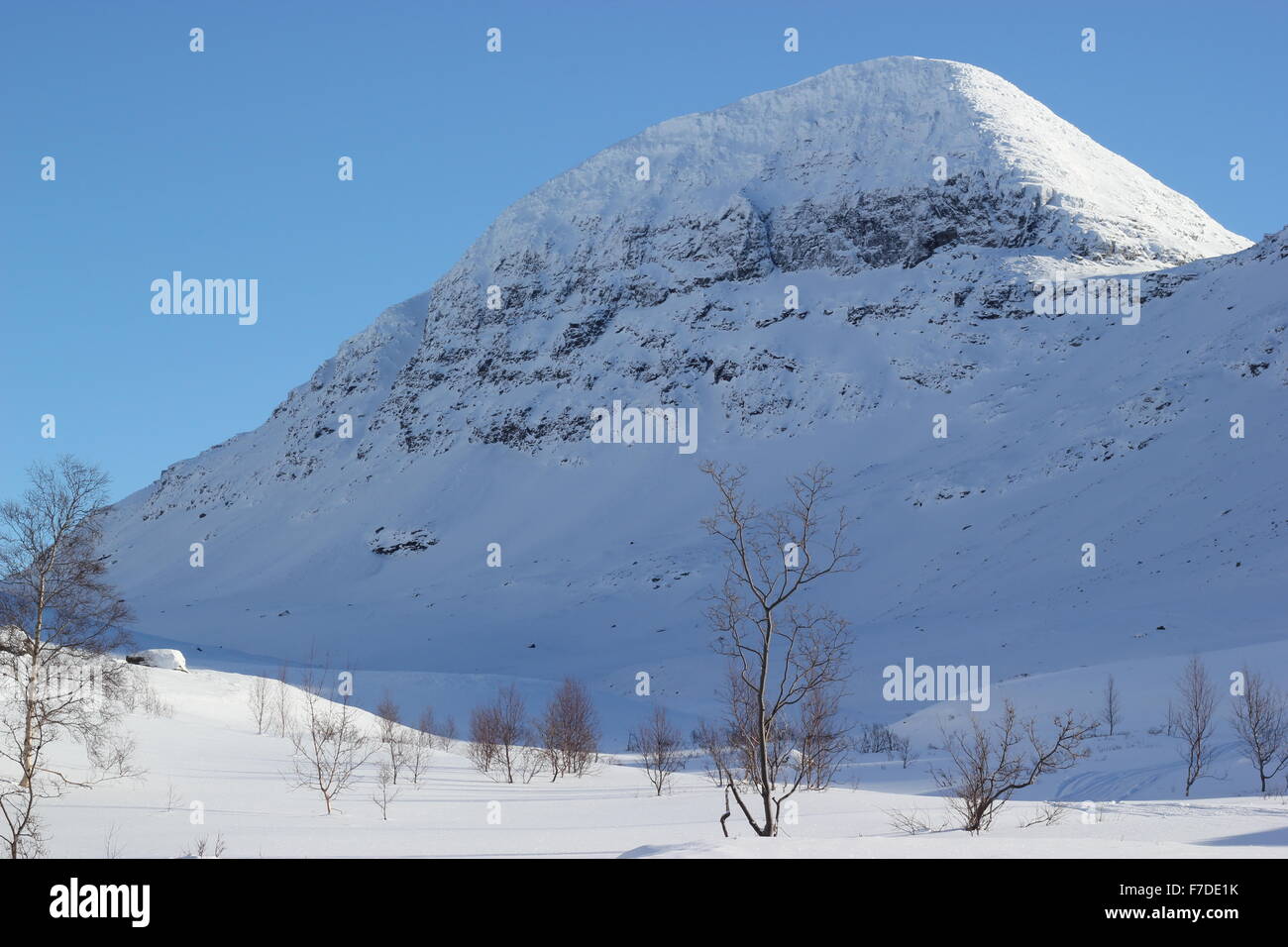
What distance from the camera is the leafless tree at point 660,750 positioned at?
3291 cm

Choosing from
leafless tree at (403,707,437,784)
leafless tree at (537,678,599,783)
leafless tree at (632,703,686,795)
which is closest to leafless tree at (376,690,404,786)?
leafless tree at (403,707,437,784)

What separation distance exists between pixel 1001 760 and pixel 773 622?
6046mm

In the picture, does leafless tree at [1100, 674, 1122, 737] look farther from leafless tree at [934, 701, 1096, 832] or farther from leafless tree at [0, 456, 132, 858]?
leafless tree at [0, 456, 132, 858]

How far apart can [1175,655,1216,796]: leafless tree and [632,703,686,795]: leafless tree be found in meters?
14.8

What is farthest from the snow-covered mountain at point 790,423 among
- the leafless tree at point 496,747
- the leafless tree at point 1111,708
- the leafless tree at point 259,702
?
the leafless tree at point 1111,708

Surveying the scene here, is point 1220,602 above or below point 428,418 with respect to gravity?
below

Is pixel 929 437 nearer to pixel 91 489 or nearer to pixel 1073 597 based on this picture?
pixel 1073 597

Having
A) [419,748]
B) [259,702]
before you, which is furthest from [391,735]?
[259,702]

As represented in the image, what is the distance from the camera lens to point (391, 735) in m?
36.5

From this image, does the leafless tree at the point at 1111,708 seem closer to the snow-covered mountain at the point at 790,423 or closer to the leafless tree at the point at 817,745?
the leafless tree at the point at 817,745

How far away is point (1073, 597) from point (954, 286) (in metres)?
66.8

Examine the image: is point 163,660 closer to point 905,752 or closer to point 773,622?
point 905,752
